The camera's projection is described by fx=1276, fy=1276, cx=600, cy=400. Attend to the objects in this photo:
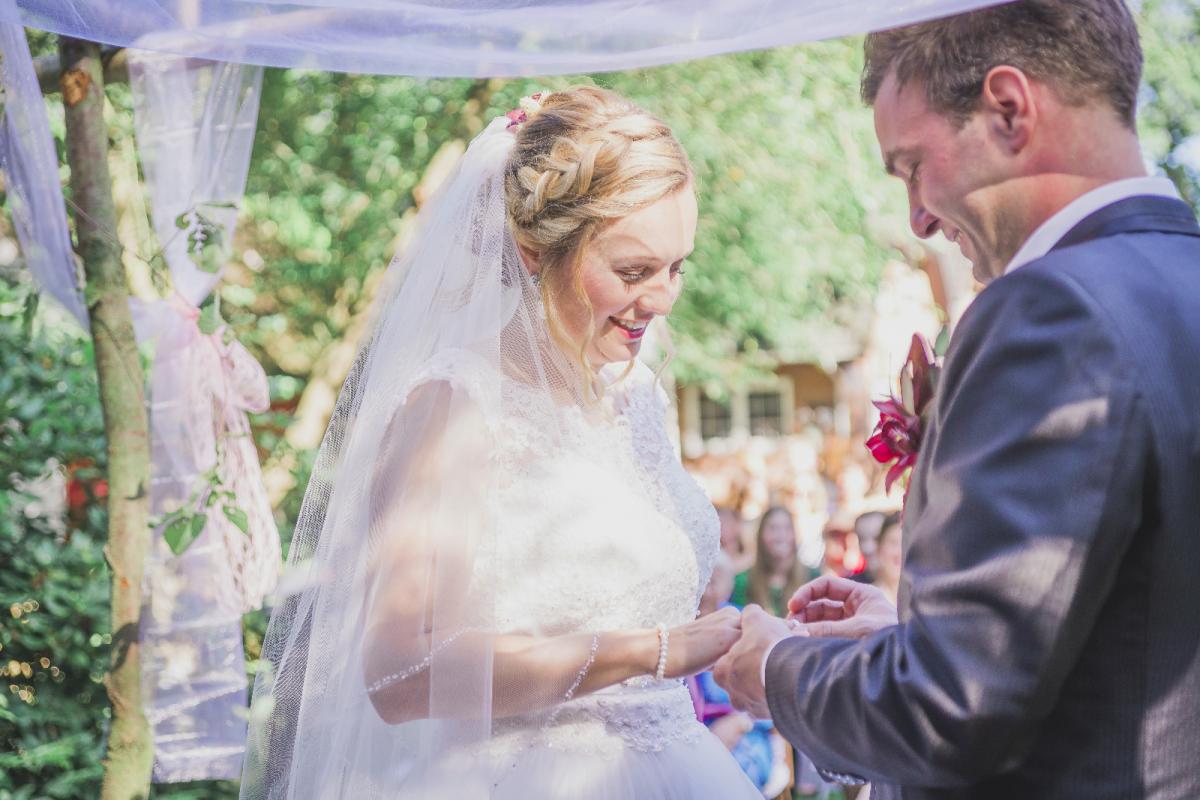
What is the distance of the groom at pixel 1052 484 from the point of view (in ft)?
4.94

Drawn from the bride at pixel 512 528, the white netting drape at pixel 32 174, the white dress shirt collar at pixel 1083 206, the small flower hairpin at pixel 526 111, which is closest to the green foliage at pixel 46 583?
the white netting drape at pixel 32 174

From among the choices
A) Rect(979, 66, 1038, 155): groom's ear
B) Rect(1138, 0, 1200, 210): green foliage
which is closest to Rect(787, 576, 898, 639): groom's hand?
Rect(979, 66, 1038, 155): groom's ear

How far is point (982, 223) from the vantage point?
5.82 feet

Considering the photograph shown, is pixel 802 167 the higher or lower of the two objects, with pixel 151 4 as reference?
lower

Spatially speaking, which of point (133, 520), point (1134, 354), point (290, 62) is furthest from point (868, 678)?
point (133, 520)

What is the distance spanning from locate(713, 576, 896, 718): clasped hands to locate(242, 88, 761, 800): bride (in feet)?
0.61

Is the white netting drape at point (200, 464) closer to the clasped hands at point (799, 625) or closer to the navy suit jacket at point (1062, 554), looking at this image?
the clasped hands at point (799, 625)

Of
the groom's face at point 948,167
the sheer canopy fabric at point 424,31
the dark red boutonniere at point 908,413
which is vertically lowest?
the dark red boutonniere at point 908,413

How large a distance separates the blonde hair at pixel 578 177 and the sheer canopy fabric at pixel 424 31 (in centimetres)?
22

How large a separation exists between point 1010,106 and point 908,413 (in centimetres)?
84

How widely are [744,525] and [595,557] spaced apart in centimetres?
722

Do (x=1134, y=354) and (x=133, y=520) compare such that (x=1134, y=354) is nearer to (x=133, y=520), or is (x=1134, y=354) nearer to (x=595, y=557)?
(x=595, y=557)

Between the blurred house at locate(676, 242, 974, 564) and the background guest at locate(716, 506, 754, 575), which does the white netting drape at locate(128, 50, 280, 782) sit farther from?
the background guest at locate(716, 506, 754, 575)

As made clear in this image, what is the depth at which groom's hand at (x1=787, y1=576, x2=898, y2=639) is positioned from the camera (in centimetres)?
226
